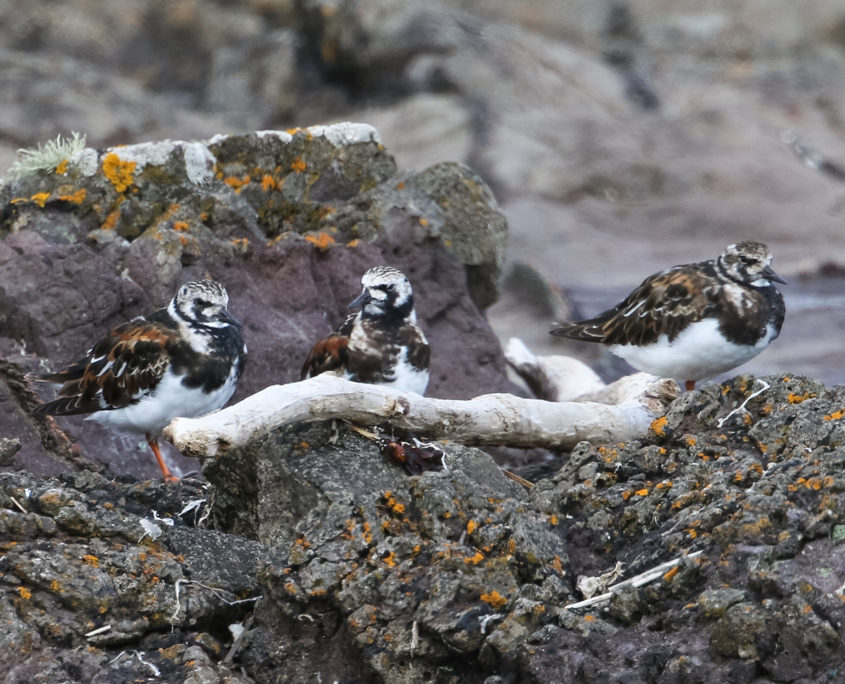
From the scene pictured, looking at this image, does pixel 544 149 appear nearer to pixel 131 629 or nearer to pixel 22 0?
pixel 22 0

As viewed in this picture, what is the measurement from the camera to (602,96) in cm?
2611

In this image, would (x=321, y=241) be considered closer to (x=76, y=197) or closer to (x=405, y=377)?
(x=76, y=197)

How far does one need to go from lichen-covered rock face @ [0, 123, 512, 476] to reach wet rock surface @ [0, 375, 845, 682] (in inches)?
77.4

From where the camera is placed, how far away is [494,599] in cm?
471

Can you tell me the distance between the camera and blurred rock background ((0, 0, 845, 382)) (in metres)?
21.6

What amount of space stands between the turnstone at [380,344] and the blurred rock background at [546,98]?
10.0 m

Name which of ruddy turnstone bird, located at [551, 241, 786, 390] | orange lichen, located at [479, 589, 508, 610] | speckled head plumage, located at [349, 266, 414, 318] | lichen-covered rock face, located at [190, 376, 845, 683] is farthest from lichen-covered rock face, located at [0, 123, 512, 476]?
orange lichen, located at [479, 589, 508, 610]

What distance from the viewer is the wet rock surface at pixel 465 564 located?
445 cm

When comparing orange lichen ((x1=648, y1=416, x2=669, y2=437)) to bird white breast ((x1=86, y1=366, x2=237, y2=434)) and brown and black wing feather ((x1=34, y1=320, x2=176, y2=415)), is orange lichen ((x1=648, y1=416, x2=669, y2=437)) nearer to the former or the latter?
bird white breast ((x1=86, y1=366, x2=237, y2=434))

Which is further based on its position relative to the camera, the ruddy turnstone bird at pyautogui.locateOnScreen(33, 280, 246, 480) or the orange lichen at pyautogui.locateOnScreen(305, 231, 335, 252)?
the orange lichen at pyautogui.locateOnScreen(305, 231, 335, 252)

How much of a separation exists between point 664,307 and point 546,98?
59.9ft

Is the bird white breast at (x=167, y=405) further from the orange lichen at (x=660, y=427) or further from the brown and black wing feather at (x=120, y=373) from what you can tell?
the orange lichen at (x=660, y=427)

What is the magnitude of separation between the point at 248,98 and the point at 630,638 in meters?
23.0

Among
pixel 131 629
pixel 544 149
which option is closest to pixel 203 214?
pixel 131 629
